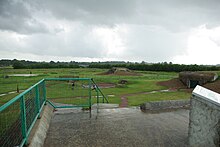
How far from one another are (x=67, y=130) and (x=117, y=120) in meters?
1.80

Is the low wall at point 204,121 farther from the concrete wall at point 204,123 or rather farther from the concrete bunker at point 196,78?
the concrete bunker at point 196,78

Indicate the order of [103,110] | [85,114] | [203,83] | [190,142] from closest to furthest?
[190,142]
[85,114]
[103,110]
[203,83]

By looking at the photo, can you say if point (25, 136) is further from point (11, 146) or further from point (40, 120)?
point (40, 120)

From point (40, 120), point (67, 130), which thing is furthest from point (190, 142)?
point (40, 120)

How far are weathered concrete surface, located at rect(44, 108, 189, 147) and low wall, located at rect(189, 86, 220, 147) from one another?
1.60 ft

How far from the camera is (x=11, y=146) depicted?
4488 millimetres

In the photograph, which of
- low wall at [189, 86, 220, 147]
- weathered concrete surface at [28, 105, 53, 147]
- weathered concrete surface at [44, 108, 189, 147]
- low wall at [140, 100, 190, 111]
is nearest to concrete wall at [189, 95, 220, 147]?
low wall at [189, 86, 220, 147]

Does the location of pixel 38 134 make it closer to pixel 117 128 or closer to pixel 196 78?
pixel 117 128

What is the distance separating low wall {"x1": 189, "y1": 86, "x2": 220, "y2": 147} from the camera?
4.20m

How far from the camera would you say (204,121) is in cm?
435

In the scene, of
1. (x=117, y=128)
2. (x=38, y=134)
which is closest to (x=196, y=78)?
(x=117, y=128)

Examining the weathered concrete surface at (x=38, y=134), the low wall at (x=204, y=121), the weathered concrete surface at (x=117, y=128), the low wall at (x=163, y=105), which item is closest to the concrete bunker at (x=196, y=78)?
the low wall at (x=163, y=105)

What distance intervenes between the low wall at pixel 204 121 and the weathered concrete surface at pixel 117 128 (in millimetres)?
487

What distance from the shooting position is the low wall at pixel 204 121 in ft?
13.8
